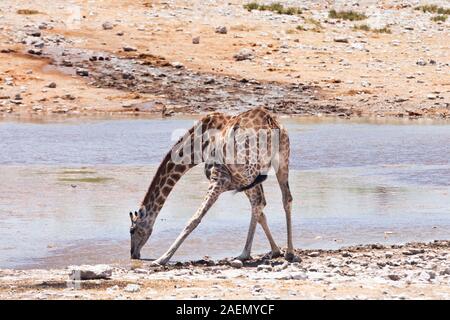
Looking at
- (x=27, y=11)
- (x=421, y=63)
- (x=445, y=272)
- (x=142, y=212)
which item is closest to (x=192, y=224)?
(x=142, y=212)

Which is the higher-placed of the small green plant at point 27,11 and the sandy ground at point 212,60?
the small green plant at point 27,11

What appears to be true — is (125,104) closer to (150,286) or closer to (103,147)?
(103,147)

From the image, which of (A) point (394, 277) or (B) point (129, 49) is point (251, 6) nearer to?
(B) point (129, 49)

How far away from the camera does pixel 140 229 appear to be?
437 inches

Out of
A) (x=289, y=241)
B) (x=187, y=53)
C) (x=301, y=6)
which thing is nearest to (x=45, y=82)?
(x=187, y=53)

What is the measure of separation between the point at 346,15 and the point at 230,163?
26.6m

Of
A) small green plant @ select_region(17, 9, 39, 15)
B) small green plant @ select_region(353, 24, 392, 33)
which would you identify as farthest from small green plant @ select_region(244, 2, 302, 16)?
small green plant @ select_region(17, 9, 39, 15)

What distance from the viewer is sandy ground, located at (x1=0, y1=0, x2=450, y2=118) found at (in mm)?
26688

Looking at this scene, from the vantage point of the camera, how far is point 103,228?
1242 cm

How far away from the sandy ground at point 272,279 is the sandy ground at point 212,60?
1568 cm

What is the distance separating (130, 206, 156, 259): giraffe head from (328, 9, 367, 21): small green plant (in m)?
25.9

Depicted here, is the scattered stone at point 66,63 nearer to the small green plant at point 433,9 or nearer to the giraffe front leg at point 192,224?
the small green plant at point 433,9

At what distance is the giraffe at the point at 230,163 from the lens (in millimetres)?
10859

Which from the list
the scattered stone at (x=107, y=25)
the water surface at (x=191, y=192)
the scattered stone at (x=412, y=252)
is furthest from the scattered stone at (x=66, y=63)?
the scattered stone at (x=412, y=252)
